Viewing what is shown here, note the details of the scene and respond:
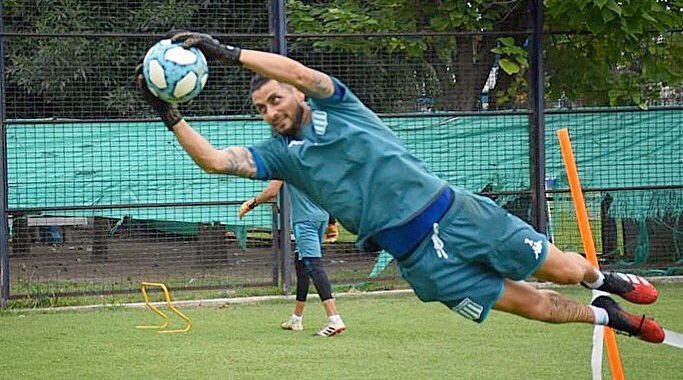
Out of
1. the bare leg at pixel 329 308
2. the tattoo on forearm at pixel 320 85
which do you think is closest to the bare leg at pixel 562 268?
the tattoo on forearm at pixel 320 85

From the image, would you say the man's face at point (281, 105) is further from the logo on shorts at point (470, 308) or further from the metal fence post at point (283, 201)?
the metal fence post at point (283, 201)

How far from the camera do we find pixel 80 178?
1302 cm

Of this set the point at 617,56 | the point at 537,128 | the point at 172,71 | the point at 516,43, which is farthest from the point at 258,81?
the point at 617,56

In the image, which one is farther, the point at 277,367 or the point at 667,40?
the point at 667,40

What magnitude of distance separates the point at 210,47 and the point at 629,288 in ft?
10.1

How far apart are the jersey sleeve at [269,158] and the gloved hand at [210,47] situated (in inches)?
25.1

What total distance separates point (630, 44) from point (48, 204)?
6525 millimetres

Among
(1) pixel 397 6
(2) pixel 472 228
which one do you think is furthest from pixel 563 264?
(1) pixel 397 6

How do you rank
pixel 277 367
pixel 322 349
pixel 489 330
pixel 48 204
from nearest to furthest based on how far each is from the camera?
1. pixel 277 367
2. pixel 322 349
3. pixel 489 330
4. pixel 48 204

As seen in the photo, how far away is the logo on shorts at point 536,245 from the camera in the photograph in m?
7.02

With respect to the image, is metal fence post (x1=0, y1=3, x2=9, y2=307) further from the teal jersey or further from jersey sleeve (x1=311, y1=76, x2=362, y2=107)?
jersey sleeve (x1=311, y1=76, x2=362, y2=107)

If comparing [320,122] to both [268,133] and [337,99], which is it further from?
[268,133]

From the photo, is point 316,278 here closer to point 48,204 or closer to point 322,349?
point 322,349

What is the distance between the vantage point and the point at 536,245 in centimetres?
705
